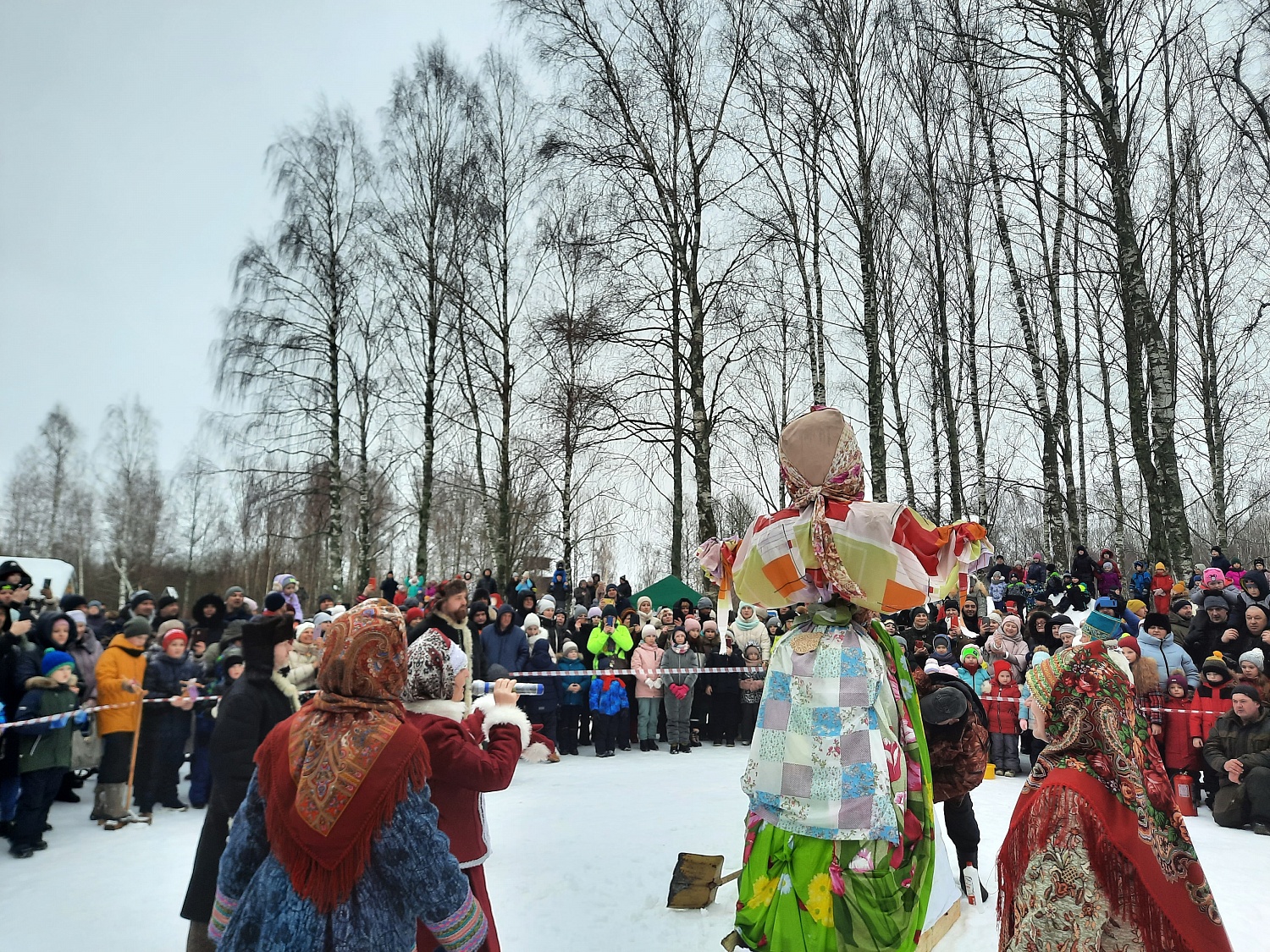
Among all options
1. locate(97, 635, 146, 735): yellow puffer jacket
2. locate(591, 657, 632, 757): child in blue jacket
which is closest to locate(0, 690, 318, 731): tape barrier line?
locate(97, 635, 146, 735): yellow puffer jacket

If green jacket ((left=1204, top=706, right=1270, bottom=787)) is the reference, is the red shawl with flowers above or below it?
above

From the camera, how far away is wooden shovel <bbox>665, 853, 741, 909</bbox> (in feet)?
17.0

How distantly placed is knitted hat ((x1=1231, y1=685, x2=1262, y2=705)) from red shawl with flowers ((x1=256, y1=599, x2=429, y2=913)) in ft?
27.2

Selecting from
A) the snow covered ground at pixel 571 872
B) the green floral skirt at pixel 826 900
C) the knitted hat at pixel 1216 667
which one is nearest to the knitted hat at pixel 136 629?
the snow covered ground at pixel 571 872

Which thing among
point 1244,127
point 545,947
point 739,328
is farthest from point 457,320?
point 545,947

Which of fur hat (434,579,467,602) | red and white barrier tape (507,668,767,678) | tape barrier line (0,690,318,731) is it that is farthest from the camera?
red and white barrier tape (507,668,767,678)

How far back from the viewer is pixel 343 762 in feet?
8.36

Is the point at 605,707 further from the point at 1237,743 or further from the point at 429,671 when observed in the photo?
the point at 429,671

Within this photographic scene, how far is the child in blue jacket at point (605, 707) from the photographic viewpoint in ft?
36.9

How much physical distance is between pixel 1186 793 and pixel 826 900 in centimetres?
711

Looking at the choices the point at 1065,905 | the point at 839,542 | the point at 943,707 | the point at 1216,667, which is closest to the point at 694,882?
the point at 943,707

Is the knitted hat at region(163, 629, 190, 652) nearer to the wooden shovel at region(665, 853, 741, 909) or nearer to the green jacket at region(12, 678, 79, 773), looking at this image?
the green jacket at region(12, 678, 79, 773)

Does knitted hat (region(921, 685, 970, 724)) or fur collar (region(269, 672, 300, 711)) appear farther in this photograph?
fur collar (region(269, 672, 300, 711))

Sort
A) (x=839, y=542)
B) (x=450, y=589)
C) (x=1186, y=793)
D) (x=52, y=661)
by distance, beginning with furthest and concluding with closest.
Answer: (x=1186, y=793) < (x=52, y=661) < (x=450, y=589) < (x=839, y=542)
